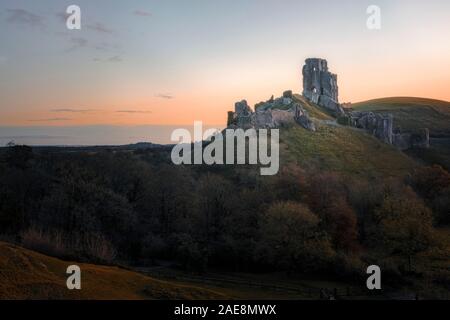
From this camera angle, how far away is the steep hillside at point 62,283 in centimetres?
3098

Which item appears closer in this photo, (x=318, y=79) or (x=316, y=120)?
(x=316, y=120)

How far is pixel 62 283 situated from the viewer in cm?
3253

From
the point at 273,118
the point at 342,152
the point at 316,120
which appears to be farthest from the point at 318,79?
the point at 342,152

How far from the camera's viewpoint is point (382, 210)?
215 feet

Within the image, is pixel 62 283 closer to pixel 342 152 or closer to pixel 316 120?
pixel 342 152

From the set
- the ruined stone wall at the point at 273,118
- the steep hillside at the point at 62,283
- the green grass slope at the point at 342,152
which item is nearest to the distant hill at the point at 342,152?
the green grass slope at the point at 342,152

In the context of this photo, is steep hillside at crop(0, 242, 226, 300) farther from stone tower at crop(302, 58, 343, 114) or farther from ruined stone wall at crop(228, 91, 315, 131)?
stone tower at crop(302, 58, 343, 114)

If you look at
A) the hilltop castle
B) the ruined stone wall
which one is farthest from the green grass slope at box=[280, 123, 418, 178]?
the hilltop castle

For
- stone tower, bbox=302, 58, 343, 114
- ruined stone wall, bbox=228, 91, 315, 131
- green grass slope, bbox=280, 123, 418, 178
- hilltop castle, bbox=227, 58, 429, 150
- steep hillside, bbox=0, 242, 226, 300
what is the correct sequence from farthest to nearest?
stone tower, bbox=302, 58, 343, 114 → hilltop castle, bbox=227, 58, 429, 150 → ruined stone wall, bbox=228, 91, 315, 131 → green grass slope, bbox=280, 123, 418, 178 → steep hillside, bbox=0, 242, 226, 300

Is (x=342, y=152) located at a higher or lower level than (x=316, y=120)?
lower

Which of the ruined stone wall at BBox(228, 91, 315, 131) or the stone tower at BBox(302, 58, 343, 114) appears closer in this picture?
the ruined stone wall at BBox(228, 91, 315, 131)

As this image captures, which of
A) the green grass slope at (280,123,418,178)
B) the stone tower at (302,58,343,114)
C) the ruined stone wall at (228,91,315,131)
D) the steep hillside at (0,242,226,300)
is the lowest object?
the steep hillside at (0,242,226,300)

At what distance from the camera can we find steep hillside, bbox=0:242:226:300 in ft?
102

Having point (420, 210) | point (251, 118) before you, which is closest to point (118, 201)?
point (420, 210)
